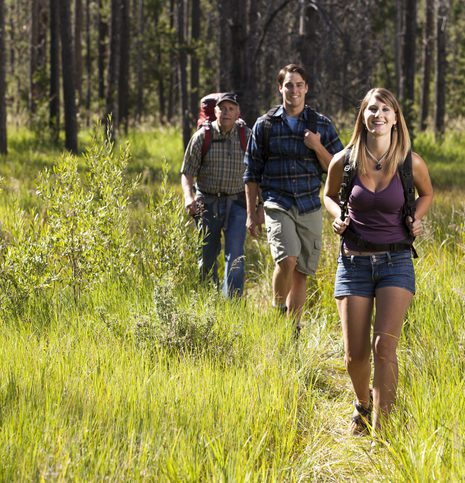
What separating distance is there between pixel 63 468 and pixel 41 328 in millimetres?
2318

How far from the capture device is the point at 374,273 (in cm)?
441

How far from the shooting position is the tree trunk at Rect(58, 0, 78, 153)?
1853 cm

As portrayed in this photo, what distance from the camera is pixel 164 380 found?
4.23 metres

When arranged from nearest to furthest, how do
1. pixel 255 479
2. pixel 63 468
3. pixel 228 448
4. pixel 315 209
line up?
pixel 63 468 < pixel 255 479 < pixel 228 448 < pixel 315 209

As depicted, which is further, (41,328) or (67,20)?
(67,20)

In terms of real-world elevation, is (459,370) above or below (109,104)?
below

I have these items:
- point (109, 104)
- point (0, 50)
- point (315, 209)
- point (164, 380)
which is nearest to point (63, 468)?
point (164, 380)

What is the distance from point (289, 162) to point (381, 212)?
5.79 feet

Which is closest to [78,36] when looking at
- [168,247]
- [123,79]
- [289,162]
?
[123,79]

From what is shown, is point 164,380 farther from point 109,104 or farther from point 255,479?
point 109,104

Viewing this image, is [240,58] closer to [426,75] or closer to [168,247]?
[168,247]

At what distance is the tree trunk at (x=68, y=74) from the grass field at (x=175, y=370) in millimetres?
12339

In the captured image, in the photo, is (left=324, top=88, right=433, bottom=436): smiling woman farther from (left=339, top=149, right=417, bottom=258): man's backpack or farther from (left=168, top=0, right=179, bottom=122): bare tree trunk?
(left=168, top=0, right=179, bottom=122): bare tree trunk

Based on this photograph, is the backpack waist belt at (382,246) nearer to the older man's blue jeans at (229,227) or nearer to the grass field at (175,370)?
the grass field at (175,370)
